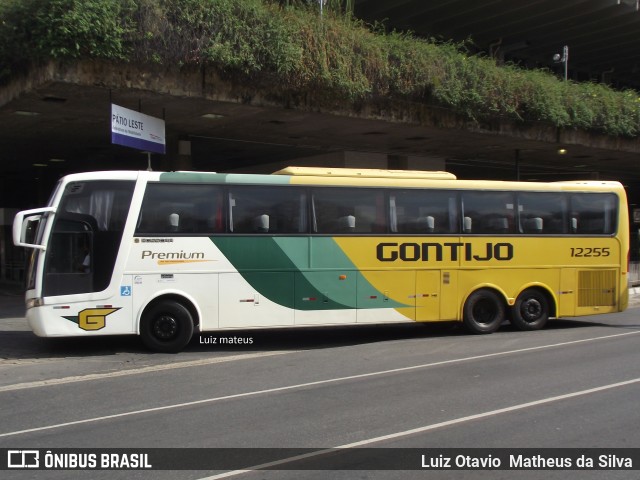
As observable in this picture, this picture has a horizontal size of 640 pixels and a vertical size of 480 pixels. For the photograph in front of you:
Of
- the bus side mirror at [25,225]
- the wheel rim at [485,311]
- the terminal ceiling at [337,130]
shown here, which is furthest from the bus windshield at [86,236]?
the wheel rim at [485,311]

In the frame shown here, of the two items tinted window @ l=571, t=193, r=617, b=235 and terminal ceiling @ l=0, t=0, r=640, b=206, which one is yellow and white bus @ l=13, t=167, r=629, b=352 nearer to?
tinted window @ l=571, t=193, r=617, b=235

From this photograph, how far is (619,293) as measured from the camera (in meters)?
13.9

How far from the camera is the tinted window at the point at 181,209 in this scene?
36.1 feet

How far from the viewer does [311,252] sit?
38.9ft

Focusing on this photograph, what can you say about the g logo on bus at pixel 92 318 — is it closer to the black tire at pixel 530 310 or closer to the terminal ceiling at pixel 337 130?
the terminal ceiling at pixel 337 130

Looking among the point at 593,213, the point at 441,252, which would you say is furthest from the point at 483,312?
the point at 593,213

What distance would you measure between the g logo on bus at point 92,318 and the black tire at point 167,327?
681 mm

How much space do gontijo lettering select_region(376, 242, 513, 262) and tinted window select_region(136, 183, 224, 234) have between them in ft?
11.1

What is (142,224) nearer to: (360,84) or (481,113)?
Result: (360,84)

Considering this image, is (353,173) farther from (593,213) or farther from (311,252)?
(593,213)

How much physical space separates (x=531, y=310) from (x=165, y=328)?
7.96m

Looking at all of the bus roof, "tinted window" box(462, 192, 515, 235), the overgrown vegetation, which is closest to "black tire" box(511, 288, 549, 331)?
"tinted window" box(462, 192, 515, 235)

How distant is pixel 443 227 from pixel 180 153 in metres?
9.73

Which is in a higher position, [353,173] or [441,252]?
[353,173]
